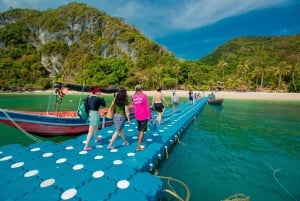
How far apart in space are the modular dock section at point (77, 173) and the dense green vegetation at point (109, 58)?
6689 centimetres

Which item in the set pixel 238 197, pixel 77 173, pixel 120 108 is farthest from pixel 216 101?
pixel 77 173

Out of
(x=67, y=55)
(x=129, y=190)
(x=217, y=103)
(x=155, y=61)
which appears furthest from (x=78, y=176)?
(x=67, y=55)

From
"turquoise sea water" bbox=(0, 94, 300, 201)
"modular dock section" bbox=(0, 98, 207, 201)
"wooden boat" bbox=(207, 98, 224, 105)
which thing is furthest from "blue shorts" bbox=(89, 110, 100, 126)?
"wooden boat" bbox=(207, 98, 224, 105)

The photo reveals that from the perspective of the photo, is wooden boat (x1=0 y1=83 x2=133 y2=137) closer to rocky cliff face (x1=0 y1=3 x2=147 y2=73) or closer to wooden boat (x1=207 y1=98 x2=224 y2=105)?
wooden boat (x1=207 y1=98 x2=224 y2=105)

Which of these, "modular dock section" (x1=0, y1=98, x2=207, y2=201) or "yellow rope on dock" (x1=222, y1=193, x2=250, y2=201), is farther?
"yellow rope on dock" (x1=222, y1=193, x2=250, y2=201)

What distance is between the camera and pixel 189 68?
81062mm

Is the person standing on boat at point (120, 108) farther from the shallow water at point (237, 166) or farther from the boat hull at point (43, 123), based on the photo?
the boat hull at point (43, 123)

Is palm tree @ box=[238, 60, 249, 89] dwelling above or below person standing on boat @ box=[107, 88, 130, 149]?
above

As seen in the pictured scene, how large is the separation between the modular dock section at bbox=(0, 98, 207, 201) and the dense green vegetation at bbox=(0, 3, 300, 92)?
66.9 meters

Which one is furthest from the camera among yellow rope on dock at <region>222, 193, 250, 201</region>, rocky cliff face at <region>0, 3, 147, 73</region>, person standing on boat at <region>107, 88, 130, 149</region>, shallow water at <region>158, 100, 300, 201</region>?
rocky cliff face at <region>0, 3, 147, 73</region>

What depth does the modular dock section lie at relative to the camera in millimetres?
3637

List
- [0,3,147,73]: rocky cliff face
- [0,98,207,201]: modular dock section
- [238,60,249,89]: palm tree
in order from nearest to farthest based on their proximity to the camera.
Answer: [0,98,207,201]: modular dock section < [238,60,249,89]: palm tree < [0,3,147,73]: rocky cliff face

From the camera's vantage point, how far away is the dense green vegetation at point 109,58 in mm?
73825

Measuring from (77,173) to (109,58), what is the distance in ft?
353
